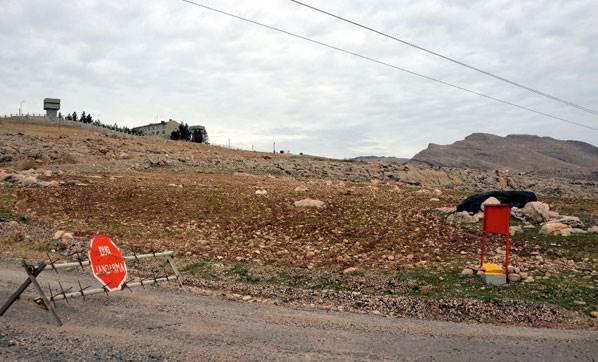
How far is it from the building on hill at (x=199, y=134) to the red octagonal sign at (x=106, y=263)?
247 ft

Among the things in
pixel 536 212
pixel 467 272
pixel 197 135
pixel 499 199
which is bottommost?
pixel 467 272

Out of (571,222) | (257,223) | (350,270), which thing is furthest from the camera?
(257,223)

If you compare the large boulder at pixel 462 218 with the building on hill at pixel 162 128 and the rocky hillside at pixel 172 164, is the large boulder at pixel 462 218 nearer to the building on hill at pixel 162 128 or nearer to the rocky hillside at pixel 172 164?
the rocky hillside at pixel 172 164

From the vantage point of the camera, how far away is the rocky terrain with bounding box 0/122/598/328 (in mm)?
9805

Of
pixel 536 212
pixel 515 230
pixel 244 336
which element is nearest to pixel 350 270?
pixel 244 336

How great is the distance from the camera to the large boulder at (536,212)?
1716 cm

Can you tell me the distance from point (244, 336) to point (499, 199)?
14.5m

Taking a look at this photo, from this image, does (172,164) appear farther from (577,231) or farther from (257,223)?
(577,231)

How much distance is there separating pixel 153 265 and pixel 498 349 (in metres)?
8.22

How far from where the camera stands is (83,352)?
6359 mm

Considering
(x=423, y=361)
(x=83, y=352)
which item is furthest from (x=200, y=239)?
(x=423, y=361)

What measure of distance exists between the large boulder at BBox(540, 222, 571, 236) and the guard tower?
220 feet

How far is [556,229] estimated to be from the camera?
1536 cm

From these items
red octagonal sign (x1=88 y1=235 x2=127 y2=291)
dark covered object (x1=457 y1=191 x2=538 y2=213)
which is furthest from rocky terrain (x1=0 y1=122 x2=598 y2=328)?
red octagonal sign (x1=88 y1=235 x2=127 y2=291)
